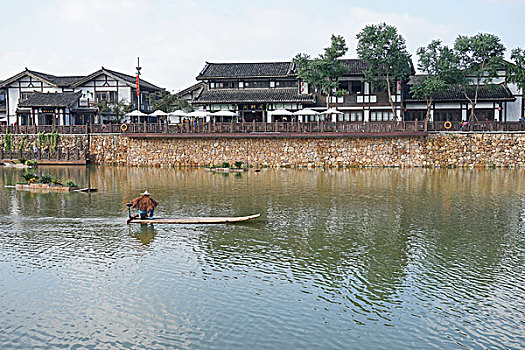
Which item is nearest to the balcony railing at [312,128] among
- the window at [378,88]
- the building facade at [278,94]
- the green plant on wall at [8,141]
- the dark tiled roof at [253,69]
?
the building facade at [278,94]

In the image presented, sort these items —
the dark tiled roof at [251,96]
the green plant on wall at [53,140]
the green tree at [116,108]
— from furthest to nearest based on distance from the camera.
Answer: the green tree at [116,108] < the green plant on wall at [53,140] < the dark tiled roof at [251,96]

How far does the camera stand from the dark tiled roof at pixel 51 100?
190 ft

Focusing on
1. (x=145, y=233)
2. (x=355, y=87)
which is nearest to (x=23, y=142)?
(x=355, y=87)

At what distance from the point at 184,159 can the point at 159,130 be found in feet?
12.2

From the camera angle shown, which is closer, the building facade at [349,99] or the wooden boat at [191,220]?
the wooden boat at [191,220]

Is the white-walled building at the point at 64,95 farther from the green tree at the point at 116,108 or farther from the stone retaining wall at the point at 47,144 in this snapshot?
the stone retaining wall at the point at 47,144

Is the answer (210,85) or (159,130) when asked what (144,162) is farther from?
(210,85)

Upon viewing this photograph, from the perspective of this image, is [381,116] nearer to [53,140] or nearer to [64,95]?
[53,140]

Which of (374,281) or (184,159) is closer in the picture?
(374,281)

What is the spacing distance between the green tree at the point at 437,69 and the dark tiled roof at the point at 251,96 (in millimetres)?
10801

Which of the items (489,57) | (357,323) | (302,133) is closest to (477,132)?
(489,57)

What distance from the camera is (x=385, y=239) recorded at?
19609 millimetres

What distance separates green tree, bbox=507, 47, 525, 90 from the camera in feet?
158

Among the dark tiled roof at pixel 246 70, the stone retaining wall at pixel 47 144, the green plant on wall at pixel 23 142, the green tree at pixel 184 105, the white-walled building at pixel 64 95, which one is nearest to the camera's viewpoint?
the stone retaining wall at pixel 47 144
